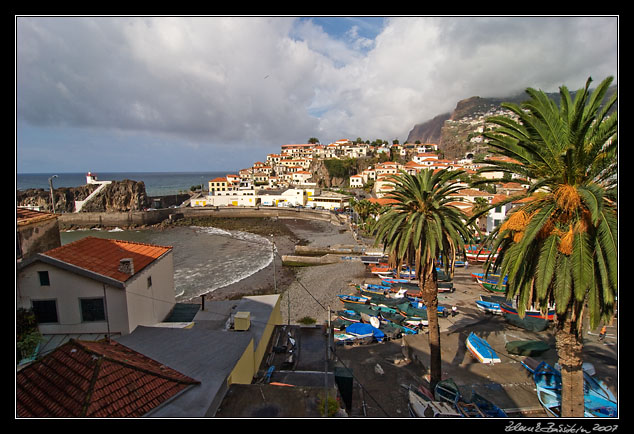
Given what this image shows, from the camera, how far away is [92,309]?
1054 cm

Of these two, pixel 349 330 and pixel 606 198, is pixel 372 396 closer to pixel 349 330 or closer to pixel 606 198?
pixel 349 330

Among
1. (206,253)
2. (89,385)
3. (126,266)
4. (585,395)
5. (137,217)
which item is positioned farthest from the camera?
(137,217)

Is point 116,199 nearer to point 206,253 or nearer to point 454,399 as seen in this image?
point 206,253

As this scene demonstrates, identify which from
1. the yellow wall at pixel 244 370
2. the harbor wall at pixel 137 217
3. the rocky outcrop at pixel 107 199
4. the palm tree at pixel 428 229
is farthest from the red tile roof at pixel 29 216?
the rocky outcrop at pixel 107 199

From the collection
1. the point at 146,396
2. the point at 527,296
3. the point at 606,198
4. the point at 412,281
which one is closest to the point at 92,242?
the point at 146,396

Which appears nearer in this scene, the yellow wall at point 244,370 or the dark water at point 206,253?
the yellow wall at point 244,370

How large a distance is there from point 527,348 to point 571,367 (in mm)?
8807

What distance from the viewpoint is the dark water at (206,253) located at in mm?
34812

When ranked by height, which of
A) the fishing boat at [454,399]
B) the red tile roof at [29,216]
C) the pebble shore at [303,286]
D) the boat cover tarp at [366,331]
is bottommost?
the pebble shore at [303,286]

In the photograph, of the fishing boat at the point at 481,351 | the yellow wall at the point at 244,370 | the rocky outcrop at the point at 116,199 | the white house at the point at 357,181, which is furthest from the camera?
the white house at the point at 357,181

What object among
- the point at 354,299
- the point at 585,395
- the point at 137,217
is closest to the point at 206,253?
the point at 354,299

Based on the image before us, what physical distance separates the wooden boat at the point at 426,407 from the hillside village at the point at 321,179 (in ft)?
121

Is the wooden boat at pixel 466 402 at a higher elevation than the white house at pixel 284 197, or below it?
below

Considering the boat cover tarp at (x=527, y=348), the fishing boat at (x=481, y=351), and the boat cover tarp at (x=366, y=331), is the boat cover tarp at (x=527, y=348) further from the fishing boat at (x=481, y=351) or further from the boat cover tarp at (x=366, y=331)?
the boat cover tarp at (x=366, y=331)
